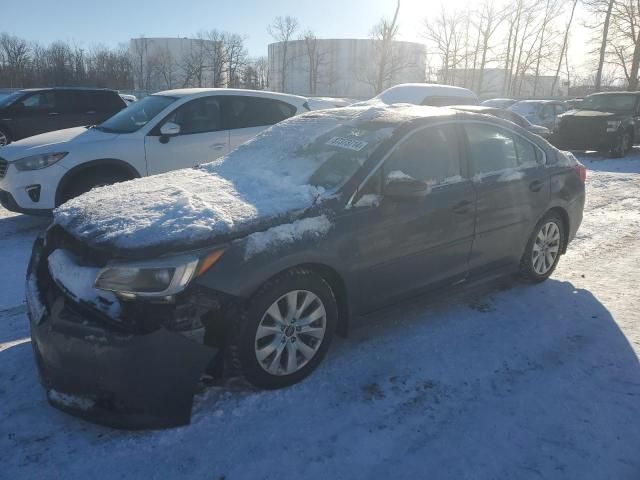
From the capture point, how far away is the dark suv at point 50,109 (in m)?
11.8

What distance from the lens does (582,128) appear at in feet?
46.6

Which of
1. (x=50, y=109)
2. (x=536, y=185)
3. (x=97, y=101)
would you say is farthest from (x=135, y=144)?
(x=50, y=109)

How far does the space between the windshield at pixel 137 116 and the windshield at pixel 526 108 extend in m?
15.2

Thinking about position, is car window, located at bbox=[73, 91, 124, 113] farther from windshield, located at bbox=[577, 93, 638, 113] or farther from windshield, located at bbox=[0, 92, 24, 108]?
windshield, located at bbox=[577, 93, 638, 113]

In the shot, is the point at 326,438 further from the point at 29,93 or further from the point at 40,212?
the point at 29,93

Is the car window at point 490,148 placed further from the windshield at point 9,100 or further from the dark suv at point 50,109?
the windshield at point 9,100

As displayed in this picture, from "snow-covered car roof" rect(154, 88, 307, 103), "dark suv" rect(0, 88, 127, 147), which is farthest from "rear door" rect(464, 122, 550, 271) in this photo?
"dark suv" rect(0, 88, 127, 147)

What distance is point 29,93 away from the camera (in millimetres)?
11891

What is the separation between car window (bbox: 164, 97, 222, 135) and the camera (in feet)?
22.3

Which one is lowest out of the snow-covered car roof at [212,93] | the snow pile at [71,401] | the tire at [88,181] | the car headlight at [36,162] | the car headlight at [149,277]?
the snow pile at [71,401]

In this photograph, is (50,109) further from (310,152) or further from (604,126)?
(604,126)

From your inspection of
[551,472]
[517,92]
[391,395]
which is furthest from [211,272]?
[517,92]

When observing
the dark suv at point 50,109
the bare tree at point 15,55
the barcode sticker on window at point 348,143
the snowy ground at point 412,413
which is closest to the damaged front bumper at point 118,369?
the snowy ground at point 412,413

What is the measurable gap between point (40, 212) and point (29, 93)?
7575mm
